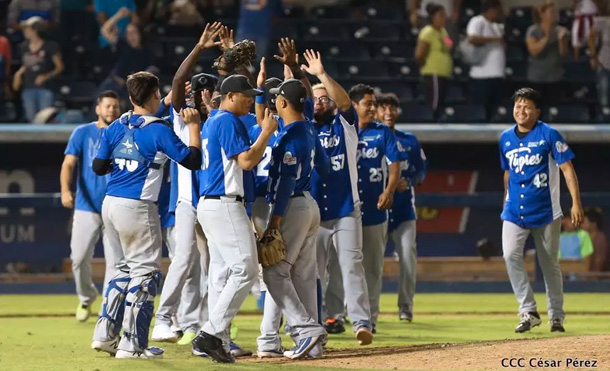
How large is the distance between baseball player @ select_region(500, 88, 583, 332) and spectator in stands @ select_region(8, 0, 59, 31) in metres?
8.94

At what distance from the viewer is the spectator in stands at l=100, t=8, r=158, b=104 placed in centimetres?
1598

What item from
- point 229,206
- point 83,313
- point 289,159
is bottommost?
point 83,313

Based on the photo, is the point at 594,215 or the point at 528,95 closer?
the point at 528,95

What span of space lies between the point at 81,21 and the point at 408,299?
8.33 meters

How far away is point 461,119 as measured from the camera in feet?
53.8

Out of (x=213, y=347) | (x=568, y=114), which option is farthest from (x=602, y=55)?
(x=213, y=347)

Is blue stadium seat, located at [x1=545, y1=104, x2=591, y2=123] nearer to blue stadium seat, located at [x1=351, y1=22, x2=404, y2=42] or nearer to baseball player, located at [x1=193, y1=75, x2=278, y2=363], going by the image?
blue stadium seat, located at [x1=351, y1=22, x2=404, y2=42]

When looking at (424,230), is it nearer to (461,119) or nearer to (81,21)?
(461,119)

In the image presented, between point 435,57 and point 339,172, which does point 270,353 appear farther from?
point 435,57

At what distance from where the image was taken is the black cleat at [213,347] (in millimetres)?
7289

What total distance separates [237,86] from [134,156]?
0.82 metres

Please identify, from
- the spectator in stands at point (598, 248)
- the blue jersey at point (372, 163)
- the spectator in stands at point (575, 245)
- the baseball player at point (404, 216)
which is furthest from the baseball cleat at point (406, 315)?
the spectator in stands at point (598, 248)

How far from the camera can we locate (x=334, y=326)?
31.9 feet

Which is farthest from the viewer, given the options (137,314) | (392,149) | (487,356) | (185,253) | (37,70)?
(37,70)
